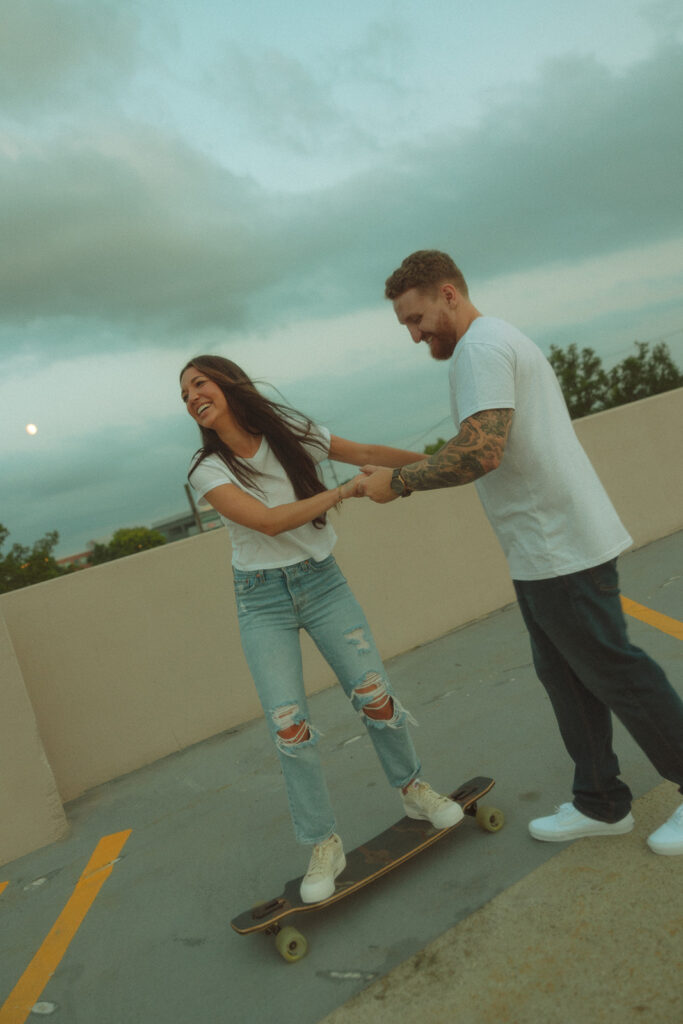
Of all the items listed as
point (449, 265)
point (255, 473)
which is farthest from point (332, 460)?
point (449, 265)

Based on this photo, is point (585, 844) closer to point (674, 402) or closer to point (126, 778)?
point (126, 778)

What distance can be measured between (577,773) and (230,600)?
10.2 feet

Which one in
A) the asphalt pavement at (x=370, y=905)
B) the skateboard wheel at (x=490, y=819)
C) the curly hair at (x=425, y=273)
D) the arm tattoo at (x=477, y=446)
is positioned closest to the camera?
the asphalt pavement at (x=370, y=905)

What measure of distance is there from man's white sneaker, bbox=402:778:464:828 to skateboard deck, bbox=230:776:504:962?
25 millimetres

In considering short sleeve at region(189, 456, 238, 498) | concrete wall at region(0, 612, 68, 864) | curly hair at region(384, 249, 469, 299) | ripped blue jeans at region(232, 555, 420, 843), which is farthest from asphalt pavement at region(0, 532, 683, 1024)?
curly hair at region(384, 249, 469, 299)

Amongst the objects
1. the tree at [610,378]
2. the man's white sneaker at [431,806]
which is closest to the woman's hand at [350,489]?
the man's white sneaker at [431,806]

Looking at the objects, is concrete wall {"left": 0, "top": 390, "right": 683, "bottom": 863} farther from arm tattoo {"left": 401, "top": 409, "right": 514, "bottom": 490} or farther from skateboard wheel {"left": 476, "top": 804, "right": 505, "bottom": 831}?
arm tattoo {"left": 401, "top": 409, "right": 514, "bottom": 490}

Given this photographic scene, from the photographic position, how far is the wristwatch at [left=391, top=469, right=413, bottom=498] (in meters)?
2.58

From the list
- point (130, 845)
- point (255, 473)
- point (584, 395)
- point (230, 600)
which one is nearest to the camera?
point (255, 473)

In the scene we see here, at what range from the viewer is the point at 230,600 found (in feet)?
17.6

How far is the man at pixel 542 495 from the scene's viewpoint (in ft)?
7.63

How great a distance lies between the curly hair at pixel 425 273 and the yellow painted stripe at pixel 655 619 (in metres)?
2.97

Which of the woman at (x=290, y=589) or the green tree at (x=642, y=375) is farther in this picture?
the green tree at (x=642, y=375)

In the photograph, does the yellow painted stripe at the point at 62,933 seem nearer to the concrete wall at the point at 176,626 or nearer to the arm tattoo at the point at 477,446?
the concrete wall at the point at 176,626
